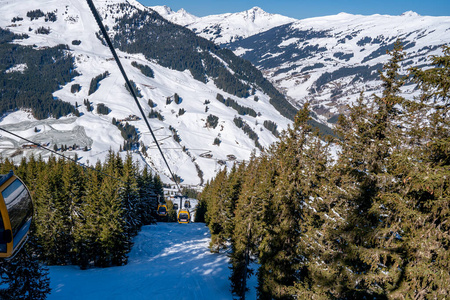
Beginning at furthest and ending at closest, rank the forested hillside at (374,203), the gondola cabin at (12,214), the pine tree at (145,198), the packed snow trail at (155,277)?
the pine tree at (145,198)
the packed snow trail at (155,277)
the gondola cabin at (12,214)
the forested hillside at (374,203)

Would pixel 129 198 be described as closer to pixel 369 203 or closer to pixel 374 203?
pixel 369 203

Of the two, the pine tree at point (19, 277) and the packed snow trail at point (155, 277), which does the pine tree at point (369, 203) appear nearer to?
the packed snow trail at point (155, 277)

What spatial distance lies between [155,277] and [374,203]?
21913 mm

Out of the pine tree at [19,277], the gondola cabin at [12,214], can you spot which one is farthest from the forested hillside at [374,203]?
the pine tree at [19,277]

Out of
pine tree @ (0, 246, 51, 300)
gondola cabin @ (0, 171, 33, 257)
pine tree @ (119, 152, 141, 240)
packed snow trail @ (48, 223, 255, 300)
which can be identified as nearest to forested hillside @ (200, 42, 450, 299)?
packed snow trail @ (48, 223, 255, 300)

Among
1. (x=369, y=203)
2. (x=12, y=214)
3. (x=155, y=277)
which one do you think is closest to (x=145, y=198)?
(x=155, y=277)

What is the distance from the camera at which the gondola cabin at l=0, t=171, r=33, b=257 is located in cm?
660

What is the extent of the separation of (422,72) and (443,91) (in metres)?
0.62

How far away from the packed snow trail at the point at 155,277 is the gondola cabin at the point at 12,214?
47.6 feet

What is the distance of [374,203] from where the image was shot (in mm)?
7789

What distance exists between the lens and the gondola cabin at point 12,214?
21.6 feet

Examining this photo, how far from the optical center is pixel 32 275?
53.5 feet

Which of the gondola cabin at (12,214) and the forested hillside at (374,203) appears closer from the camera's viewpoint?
the forested hillside at (374,203)

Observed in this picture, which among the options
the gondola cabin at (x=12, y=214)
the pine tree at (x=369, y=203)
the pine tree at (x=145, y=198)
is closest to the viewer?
the gondola cabin at (x=12, y=214)
